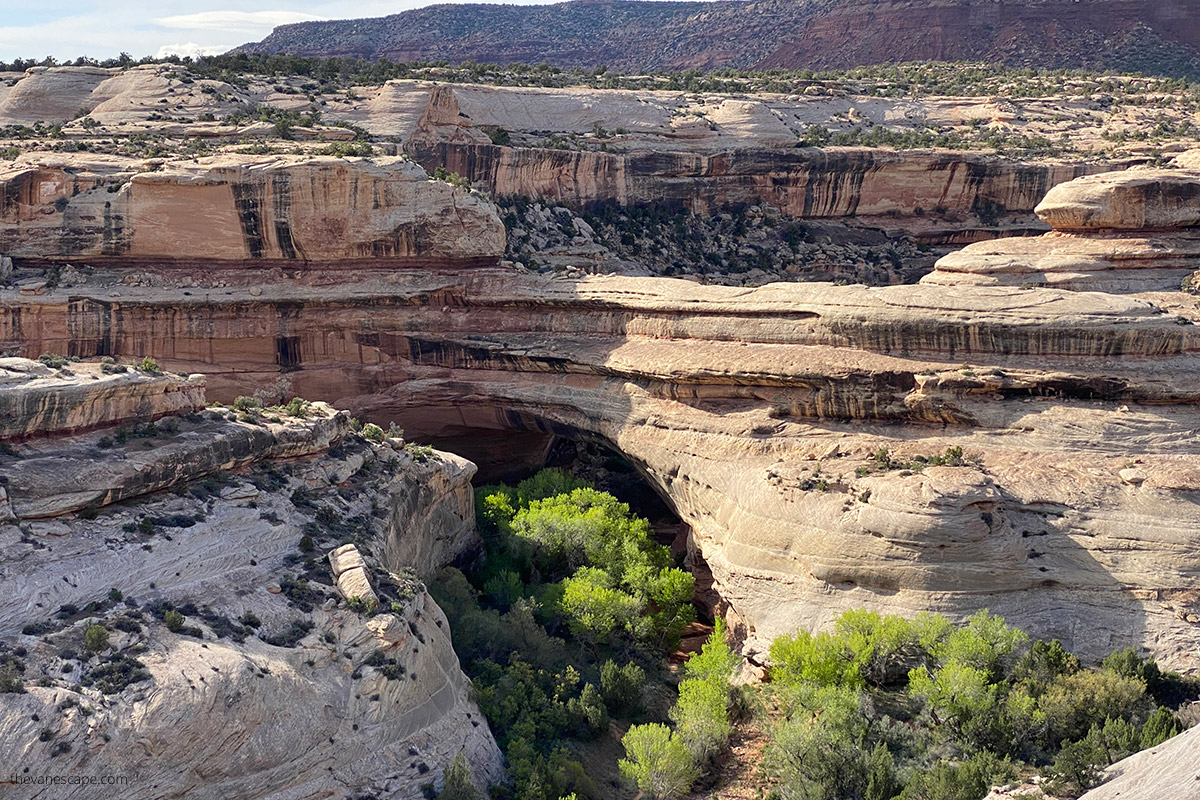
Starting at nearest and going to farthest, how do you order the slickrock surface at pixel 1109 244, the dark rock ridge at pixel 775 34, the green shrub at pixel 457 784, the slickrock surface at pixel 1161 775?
Result: the slickrock surface at pixel 1161 775 < the green shrub at pixel 457 784 < the slickrock surface at pixel 1109 244 < the dark rock ridge at pixel 775 34

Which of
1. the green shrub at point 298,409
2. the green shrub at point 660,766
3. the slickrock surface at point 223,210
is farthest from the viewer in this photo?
the slickrock surface at point 223,210

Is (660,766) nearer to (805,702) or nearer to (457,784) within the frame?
(805,702)

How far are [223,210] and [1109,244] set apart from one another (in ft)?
85.6

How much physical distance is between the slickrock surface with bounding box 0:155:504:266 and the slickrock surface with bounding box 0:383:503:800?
979 cm

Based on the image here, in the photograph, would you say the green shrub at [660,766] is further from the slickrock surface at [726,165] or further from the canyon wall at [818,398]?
the slickrock surface at [726,165]

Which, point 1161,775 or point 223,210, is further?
point 223,210

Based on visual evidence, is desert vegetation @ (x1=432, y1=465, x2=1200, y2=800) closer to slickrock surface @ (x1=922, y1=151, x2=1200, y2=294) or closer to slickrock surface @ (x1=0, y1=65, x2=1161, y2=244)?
slickrock surface @ (x1=922, y1=151, x2=1200, y2=294)

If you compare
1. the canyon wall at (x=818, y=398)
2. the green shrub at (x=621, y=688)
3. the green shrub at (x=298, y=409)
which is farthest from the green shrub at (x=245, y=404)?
the green shrub at (x=621, y=688)

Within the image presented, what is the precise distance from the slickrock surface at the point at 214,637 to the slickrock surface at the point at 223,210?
9.79 meters

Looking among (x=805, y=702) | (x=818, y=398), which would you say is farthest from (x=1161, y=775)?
(x=818, y=398)

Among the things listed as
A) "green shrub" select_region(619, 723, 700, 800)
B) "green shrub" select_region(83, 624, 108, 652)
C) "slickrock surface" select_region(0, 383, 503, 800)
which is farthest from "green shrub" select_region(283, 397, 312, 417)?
"green shrub" select_region(619, 723, 700, 800)

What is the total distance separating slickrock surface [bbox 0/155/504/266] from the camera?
3169cm

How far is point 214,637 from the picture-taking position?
18.3 metres

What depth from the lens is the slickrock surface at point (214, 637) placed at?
640 inches
